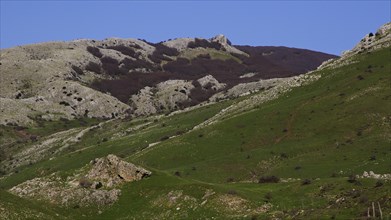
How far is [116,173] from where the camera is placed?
65250 mm

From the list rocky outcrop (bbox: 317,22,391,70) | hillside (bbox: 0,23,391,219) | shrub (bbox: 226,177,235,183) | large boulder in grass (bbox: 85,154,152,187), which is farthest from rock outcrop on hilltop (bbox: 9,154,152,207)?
rocky outcrop (bbox: 317,22,391,70)

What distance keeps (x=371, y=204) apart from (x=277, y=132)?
58.6 meters

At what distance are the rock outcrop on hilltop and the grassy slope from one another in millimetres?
1474

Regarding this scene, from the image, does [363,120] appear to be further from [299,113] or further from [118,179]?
[118,179]

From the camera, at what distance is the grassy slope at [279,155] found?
5316 cm

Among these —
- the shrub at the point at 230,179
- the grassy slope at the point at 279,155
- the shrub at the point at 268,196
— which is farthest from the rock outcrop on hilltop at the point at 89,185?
the shrub at the point at 230,179

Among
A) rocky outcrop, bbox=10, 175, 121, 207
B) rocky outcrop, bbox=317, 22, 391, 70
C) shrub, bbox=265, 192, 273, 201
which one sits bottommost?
shrub, bbox=265, 192, 273, 201

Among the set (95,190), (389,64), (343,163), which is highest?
(389,64)

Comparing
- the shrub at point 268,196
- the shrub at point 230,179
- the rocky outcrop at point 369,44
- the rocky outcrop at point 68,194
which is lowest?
the shrub at point 230,179

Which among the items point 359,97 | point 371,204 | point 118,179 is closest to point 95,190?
point 118,179

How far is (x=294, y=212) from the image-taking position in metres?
45.8

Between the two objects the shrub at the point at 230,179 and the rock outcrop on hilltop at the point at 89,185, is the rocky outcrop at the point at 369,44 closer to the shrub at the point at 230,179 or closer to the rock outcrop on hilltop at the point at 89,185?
the shrub at the point at 230,179

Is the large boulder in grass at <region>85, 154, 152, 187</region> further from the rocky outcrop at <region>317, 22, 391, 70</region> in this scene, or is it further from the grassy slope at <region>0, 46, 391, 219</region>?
the rocky outcrop at <region>317, 22, 391, 70</region>

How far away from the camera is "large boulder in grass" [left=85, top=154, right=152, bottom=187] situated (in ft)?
211
